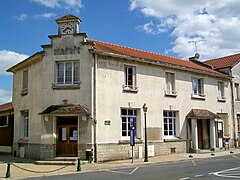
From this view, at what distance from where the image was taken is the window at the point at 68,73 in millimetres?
18484

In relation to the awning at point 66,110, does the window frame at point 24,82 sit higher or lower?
higher

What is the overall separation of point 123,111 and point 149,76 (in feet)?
11.0

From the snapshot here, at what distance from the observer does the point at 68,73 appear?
61.1 feet

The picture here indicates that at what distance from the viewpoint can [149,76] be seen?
835 inches

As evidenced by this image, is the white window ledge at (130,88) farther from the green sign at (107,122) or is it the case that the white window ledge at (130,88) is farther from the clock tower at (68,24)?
the clock tower at (68,24)

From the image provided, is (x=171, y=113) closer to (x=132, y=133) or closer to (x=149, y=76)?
(x=149, y=76)

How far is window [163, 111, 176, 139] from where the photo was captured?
72.3 feet

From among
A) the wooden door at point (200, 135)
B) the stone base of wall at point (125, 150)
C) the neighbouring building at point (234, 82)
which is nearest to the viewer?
the stone base of wall at point (125, 150)

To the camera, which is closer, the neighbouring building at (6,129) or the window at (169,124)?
the window at (169,124)

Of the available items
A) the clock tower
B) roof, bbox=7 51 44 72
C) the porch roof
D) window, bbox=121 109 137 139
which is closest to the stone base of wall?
window, bbox=121 109 137 139

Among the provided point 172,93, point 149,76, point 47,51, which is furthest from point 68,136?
point 172,93

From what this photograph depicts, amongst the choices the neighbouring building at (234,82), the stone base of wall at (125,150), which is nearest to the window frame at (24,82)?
the stone base of wall at (125,150)

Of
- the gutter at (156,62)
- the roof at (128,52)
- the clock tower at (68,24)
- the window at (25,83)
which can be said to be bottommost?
the window at (25,83)

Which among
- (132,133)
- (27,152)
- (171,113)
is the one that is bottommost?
(27,152)
